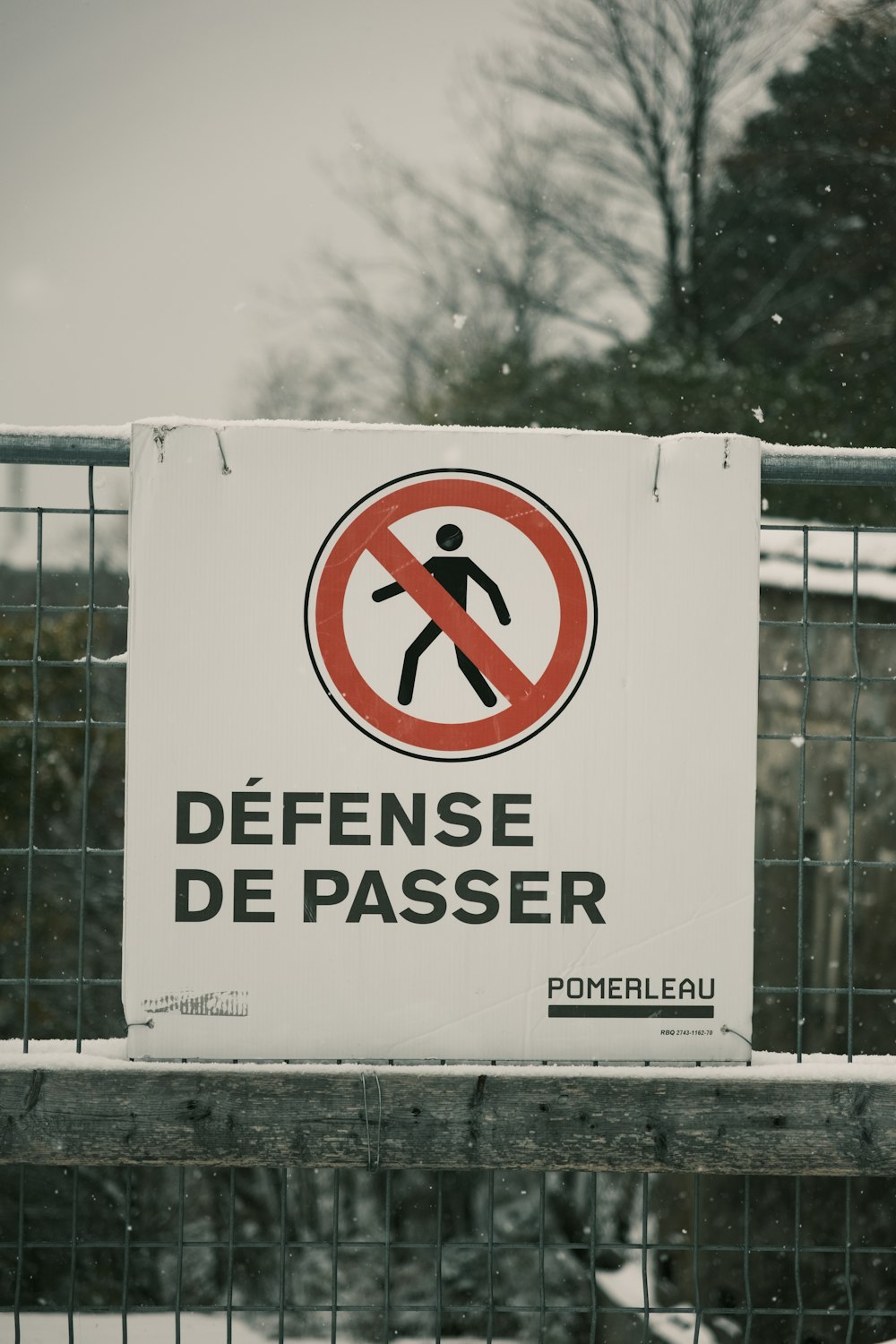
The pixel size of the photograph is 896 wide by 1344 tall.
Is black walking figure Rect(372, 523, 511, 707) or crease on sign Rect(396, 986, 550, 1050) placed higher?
black walking figure Rect(372, 523, 511, 707)

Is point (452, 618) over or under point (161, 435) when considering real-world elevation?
under

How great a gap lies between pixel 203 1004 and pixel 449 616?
0.85 meters

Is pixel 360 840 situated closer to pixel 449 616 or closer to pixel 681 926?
pixel 449 616

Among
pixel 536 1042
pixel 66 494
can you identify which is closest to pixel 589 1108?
pixel 536 1042

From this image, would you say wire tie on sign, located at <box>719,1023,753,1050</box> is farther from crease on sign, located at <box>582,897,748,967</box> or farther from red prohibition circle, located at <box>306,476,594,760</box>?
red prohibition circle, located at <box>306,476,594,760</box>

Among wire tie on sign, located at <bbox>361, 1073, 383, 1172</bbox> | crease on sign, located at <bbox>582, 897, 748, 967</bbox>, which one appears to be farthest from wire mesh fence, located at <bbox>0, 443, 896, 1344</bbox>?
wire tie on sign, located at <bbox>361, 1073, 383, 1172</bbox>

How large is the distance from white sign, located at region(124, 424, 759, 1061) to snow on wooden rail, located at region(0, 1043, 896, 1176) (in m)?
0.06

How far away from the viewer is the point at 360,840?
2.30 metres

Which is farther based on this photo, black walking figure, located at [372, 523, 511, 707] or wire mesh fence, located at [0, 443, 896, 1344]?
wire mesh fence, located at [0, 443, 896, 1344]

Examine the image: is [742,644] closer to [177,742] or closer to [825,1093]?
[825,1093]

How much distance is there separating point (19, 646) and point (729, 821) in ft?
29.2

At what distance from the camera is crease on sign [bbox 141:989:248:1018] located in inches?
90.7

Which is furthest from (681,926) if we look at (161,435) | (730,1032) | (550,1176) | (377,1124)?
(550,1176)

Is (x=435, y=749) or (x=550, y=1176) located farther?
(x=550, y=1176)
